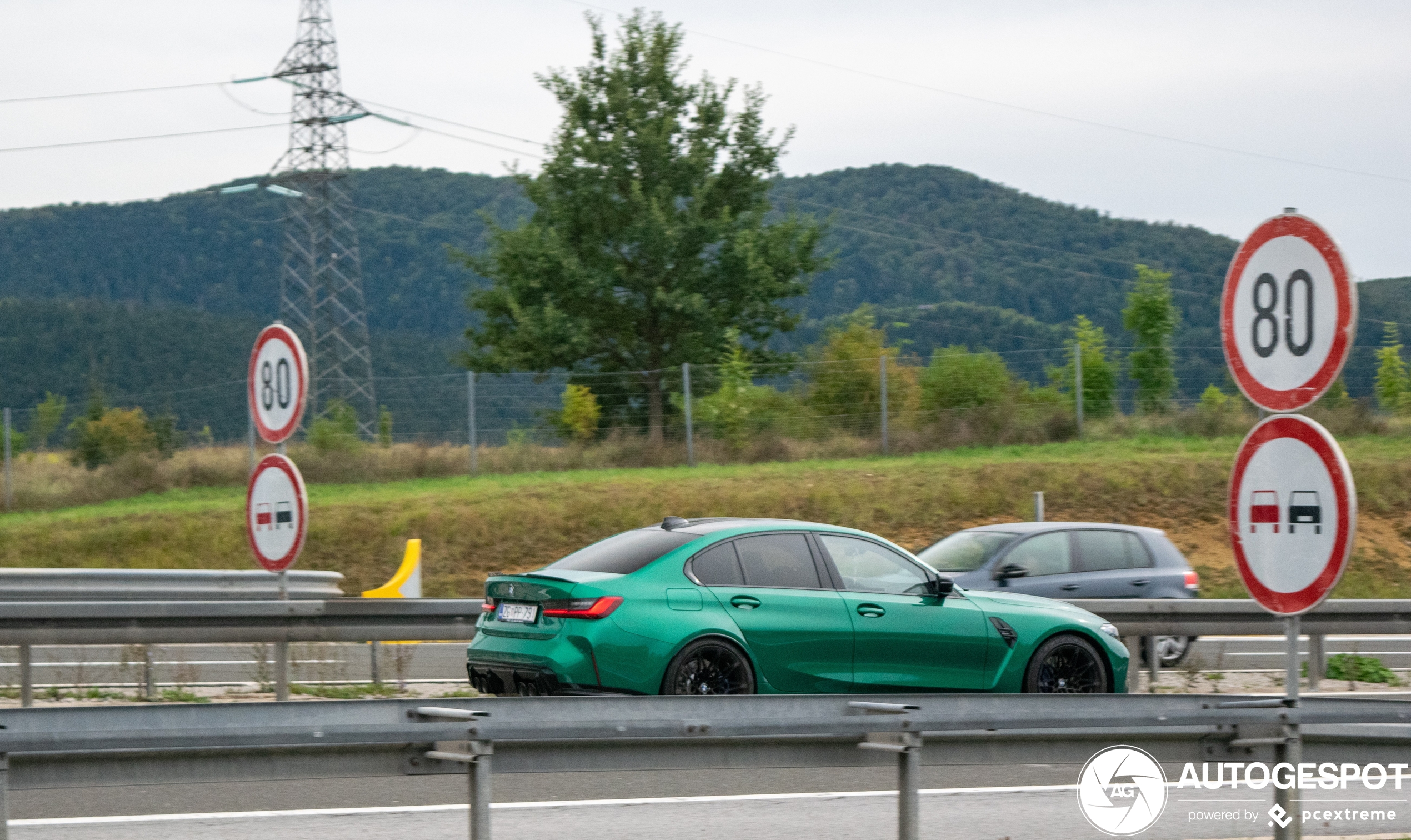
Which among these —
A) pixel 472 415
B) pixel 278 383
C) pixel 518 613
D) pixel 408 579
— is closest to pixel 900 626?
pixel 518 613

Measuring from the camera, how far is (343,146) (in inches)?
1847

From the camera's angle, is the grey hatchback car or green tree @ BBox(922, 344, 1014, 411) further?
green tree @ BBox(922, 344, 1014, 411)

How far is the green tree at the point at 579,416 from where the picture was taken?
93.8 ft

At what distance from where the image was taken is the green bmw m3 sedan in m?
8.93

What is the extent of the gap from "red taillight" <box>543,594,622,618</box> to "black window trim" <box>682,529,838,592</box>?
1.97 ft

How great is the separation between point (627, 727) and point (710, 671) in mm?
3959

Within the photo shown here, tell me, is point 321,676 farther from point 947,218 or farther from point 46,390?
point 947,218

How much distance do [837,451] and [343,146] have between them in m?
25.2

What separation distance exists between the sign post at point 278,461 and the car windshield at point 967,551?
6644mm

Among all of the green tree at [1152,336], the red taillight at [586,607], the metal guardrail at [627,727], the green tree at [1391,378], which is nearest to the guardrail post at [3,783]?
the metal guardrail at [627,727]

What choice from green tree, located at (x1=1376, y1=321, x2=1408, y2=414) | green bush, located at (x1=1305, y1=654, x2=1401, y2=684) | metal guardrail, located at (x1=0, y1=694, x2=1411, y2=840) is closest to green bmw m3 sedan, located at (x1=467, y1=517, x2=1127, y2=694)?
metal guardrail, located at (x1=0, y1=694, x2=1411, y2=840)

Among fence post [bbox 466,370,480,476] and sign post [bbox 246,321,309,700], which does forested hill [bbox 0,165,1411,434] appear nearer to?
fence post [bbox 466,370,480,476]

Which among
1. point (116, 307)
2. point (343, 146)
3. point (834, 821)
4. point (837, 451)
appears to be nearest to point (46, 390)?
point (116, 307)

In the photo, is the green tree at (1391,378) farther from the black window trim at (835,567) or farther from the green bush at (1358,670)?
the black window trim at (835,567)
